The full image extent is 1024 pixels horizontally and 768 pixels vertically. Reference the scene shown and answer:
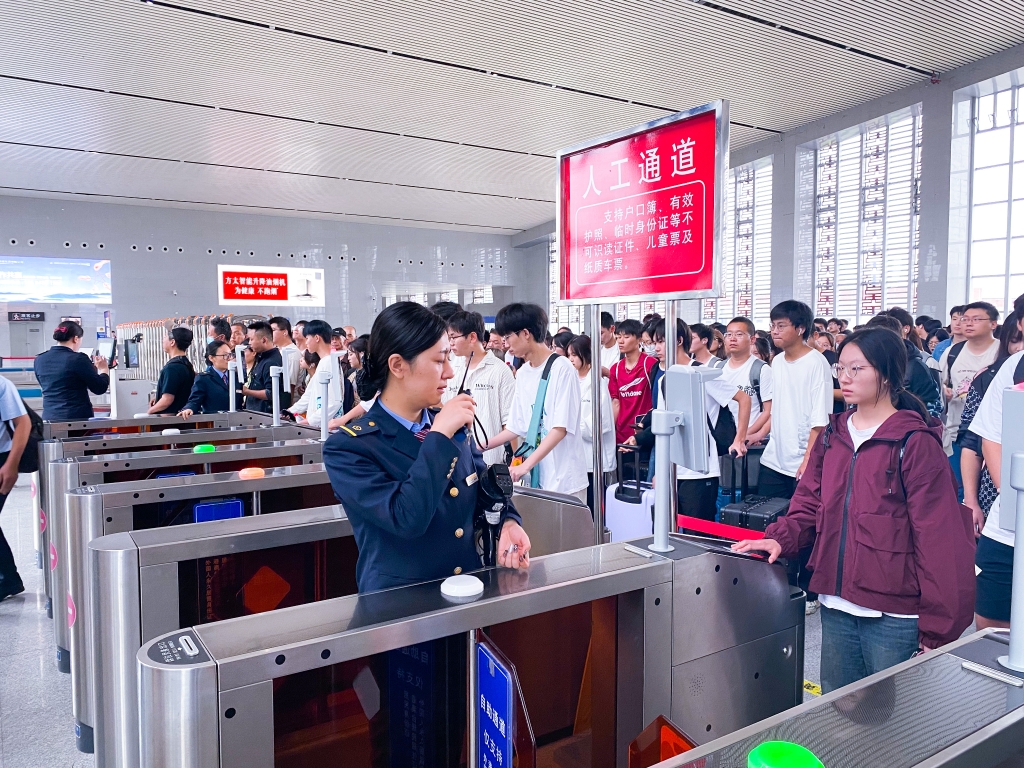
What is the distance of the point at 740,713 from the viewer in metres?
1.73

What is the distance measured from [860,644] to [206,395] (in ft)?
16.3

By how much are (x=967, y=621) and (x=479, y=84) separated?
7202 mm

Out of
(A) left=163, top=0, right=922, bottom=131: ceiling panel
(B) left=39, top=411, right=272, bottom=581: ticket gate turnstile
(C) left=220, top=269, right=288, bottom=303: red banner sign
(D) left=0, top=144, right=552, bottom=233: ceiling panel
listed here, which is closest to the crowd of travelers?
(B) left=39, top=411, right=272, bottom=581: ticket gate turnstile

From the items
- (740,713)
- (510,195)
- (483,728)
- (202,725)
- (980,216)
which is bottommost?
(740,713)

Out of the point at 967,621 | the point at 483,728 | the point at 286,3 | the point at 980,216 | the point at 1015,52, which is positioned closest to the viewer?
the point at 483,728

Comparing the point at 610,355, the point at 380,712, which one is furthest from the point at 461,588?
the point at 610,355

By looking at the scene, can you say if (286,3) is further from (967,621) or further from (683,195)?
(967,621)

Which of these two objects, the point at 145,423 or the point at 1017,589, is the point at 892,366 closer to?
the point at 1017,589

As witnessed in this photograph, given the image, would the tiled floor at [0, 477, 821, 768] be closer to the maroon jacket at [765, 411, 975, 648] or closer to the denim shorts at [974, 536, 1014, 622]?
the denim shorts at [974, 536, 1014, 622]

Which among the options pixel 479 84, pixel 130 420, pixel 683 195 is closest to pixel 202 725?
pixel 683 195

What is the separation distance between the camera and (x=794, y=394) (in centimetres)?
378

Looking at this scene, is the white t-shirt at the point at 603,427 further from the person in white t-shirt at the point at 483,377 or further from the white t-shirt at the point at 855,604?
the white t-shirt at the point at 855,604

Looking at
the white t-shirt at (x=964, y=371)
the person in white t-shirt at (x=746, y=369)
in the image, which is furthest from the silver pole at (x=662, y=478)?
the white t-shirt at (x=964, y=371)

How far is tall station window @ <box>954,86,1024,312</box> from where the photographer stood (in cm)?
720
